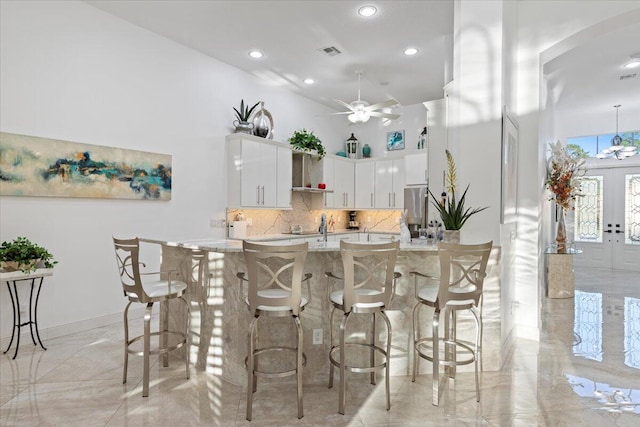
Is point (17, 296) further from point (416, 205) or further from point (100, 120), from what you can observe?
point (416, 205)

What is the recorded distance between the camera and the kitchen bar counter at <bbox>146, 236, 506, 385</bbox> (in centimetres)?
294

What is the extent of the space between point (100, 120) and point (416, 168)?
4.75 metres

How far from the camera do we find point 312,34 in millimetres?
4676

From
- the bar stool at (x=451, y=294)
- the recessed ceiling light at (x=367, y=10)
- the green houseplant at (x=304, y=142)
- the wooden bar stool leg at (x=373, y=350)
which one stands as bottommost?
the wooden bar stool leg at (x=373, y=350)

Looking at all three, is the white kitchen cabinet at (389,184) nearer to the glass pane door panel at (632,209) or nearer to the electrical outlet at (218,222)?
the electrical outlet at (218,222)

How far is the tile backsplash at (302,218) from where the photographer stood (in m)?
6.14

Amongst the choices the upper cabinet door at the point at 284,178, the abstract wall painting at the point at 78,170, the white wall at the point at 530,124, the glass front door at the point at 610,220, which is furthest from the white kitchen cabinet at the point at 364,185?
the glass front door at the point at 610,220

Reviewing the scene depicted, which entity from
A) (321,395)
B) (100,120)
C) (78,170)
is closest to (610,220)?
(321,395)

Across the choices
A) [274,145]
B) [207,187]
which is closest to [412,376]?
[207,187]

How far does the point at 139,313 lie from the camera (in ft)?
15.6

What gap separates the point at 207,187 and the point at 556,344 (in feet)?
15.3

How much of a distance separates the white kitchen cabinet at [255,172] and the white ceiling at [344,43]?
120 cm

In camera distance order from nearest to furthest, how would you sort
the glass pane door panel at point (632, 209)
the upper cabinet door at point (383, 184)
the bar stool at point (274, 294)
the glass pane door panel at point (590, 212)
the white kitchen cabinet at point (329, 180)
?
the bar stool at point (274, 294) → the white kitchen cabinet at point (329, 180) → the upper cabinet door at point (383, 184) → the glass pane door panel at point (632, 209) → the glass pane door panel at point (590, 212)

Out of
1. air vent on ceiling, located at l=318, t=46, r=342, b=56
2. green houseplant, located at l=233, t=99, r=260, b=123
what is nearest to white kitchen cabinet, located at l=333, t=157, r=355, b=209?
green houseplant, located at l=233, t=99, r=260, b=123
